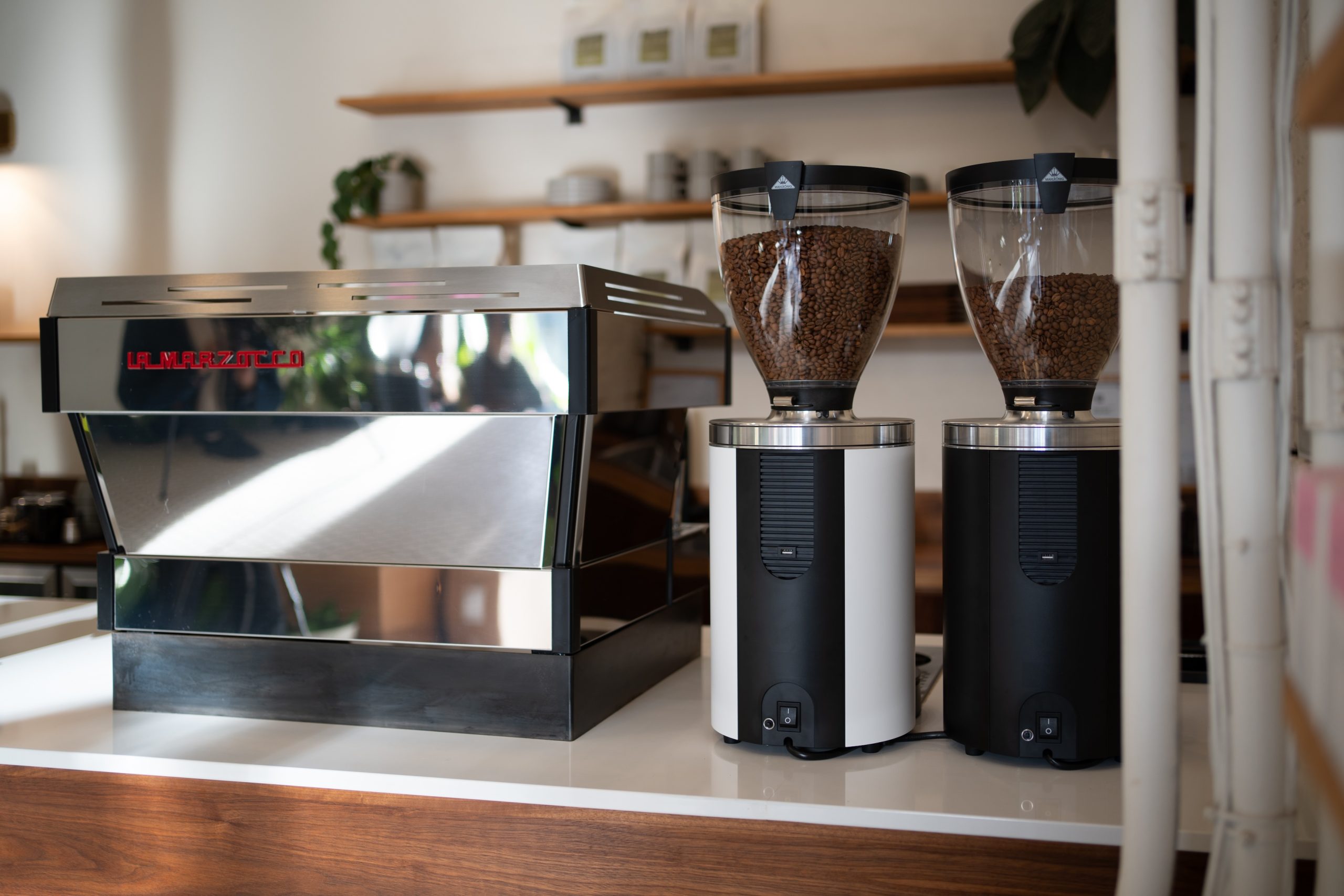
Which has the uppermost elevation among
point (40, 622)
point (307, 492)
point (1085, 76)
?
point (1085, 76)

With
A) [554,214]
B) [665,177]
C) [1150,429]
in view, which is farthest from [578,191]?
[1150,429]

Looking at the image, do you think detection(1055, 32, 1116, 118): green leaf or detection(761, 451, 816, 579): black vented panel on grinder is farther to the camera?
detection(1055, 32, 1116, 118): green leaf

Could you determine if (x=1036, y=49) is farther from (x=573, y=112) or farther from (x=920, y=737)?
(x=920, y=737)

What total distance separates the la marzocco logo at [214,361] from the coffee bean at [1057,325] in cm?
67

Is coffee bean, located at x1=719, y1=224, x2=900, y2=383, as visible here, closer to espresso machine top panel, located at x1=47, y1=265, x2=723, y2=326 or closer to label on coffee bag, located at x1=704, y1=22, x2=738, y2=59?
espresso machine top panel, located at x1=47, y1=265, x2=723, y2=326

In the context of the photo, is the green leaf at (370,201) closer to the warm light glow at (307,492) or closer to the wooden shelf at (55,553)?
the wooden shelf at (55,553)

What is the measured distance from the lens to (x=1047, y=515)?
951mm

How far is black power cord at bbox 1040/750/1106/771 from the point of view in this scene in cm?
95

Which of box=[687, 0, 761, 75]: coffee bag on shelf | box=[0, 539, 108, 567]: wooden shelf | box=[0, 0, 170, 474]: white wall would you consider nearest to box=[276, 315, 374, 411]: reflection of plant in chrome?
box=[687, 0, 761, 75]: coffee bag on shelf

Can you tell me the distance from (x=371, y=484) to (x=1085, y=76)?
221 cm

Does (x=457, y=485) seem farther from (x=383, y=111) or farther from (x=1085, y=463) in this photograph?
(x=383, y=111)

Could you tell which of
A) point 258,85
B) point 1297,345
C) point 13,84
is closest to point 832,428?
point 1297,345

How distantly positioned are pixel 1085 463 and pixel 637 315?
45 centimetres

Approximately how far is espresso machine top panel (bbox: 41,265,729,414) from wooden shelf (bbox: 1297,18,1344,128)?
0.64 m
